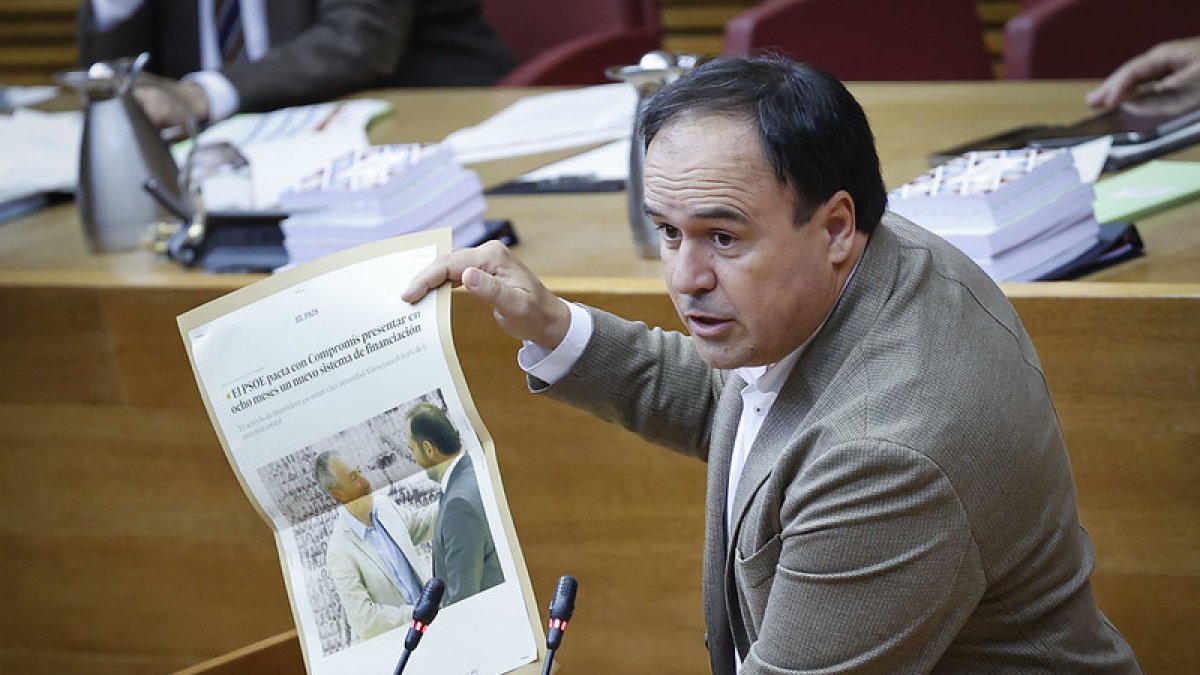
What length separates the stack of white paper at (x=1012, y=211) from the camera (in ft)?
6.40

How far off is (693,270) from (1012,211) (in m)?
0.74

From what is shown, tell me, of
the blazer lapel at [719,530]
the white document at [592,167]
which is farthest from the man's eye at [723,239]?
the white document at [592,167]

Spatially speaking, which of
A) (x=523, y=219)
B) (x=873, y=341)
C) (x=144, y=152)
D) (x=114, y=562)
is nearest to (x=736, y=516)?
(x=873, y=341)

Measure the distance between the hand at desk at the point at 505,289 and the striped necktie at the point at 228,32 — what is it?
2.38m

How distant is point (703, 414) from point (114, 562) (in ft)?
3.82

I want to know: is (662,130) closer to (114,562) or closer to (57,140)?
(114,562)

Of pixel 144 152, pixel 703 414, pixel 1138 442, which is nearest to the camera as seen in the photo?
pixel 703 414

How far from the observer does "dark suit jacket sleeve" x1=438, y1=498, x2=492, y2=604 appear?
1486 mm

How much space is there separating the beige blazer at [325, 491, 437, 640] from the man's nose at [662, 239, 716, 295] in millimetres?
327

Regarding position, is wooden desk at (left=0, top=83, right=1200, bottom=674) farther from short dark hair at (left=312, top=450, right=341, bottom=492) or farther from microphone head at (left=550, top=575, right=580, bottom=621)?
microphone head at (left=550, top=575, right=580, bottom=621)

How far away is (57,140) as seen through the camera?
3.37 metres

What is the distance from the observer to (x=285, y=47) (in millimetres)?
3617

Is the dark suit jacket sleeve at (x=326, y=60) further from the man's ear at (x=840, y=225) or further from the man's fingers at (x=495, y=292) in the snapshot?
the man's ear at (x=840, y=225)

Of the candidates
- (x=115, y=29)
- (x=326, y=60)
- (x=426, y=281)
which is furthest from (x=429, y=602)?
(x=115, y=29)
